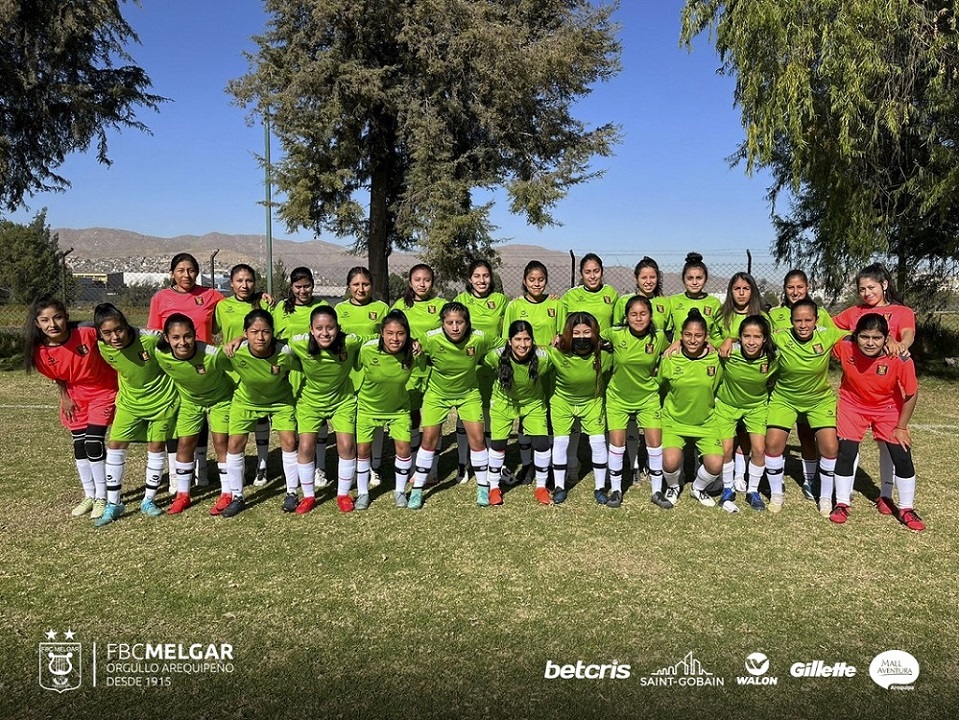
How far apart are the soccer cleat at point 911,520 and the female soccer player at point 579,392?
2130 mm

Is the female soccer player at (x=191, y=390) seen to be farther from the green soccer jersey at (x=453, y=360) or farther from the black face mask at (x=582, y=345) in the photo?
the black face mask at (x=582, y=345)

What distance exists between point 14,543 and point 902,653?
17.1ft

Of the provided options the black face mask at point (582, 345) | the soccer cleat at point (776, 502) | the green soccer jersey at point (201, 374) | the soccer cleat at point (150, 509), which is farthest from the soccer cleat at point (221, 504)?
the soccer cleat at point (776, 502)

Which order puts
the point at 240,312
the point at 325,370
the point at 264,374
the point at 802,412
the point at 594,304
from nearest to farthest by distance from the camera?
the point at 264,374 < the point at 325,370 < the point at 802,412 < the point at 240,312 < the point at 594,304

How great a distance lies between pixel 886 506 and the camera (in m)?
4.95

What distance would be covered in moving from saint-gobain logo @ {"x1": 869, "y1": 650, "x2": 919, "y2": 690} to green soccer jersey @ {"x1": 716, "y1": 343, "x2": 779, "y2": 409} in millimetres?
2181

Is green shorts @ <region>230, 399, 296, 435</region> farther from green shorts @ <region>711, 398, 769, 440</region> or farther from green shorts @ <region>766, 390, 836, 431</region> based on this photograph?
green shorts @ <region>766, 390, 836, 431</region>

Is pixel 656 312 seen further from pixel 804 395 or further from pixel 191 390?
pixel 191 390

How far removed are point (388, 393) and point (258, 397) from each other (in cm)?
97

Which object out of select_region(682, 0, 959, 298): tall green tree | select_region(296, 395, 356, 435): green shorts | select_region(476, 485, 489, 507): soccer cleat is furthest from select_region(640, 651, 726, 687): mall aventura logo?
select_region(682, 0, 959, 298): tall green tree

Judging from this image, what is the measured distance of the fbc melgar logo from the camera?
2.88m

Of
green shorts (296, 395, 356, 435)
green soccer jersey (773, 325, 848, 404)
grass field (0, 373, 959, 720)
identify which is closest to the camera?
grass field (0, 373, 959, 720)

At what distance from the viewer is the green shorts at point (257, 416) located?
4.81 metres

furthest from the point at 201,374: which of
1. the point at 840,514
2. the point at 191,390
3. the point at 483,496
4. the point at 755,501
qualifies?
the point at 840,514
